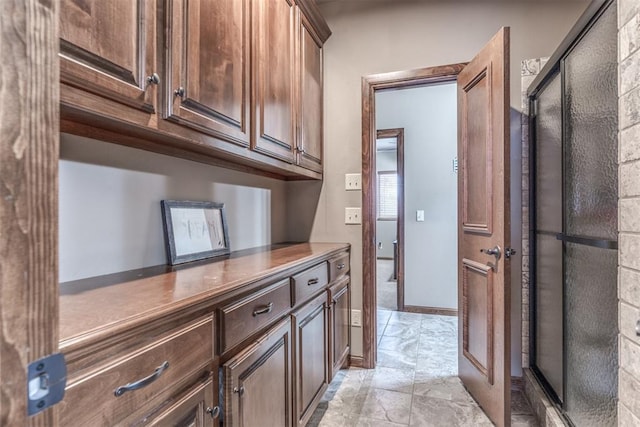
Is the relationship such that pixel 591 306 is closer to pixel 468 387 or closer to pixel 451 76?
pixel 468 387

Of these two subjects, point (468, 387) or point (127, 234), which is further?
point (468, 387)

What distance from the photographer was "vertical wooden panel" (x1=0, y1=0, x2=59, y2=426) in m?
0.34

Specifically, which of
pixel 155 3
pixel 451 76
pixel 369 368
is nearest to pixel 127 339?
pixel 155 3

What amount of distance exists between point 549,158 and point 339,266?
1.29 meters

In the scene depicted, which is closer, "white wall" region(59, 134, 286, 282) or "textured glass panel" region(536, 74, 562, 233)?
"white wall" region(59, 134, 286, 282)

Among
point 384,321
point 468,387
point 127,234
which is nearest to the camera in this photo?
point 127,234

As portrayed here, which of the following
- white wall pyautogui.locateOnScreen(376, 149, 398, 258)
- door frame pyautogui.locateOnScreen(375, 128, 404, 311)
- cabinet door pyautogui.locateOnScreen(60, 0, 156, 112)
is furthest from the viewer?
white wall pyautogui.locateOnScreen(376, 149, 398, 258)

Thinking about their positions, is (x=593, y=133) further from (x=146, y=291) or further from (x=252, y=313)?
(x=146, y=291)

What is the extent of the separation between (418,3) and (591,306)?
2.03m

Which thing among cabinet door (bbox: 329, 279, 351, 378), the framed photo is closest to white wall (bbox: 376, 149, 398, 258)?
cabinet door (bbox: 329, 279, 351, 378)

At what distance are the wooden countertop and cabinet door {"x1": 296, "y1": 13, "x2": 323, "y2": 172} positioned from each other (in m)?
0.88

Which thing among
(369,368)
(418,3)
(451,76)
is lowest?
(369,368)

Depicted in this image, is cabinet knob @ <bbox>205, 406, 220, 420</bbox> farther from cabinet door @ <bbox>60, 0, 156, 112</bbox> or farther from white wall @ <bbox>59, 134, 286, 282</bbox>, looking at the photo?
cabinet door @ <bbox>60, 0, 156, 112</bbox>

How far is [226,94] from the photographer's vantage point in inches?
52.2
